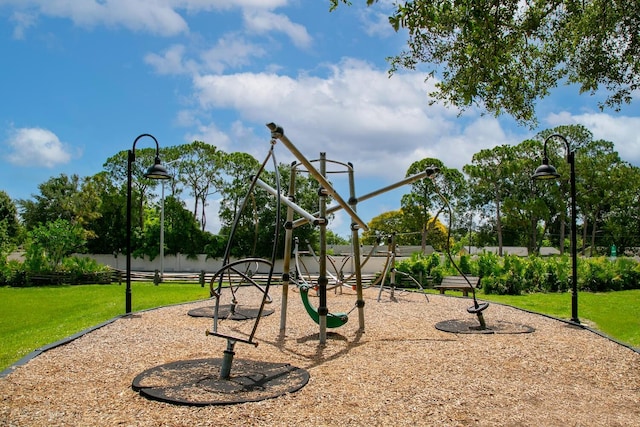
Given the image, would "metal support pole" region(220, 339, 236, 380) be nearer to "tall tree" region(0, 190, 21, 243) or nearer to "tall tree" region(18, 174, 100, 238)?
"tall tree" region(18, 174, 100, 238)

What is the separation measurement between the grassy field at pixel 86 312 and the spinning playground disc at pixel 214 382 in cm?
220

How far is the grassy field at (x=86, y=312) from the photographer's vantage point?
826 cm

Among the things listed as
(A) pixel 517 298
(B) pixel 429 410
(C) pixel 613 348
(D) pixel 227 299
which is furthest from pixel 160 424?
(A) pixel 517 298

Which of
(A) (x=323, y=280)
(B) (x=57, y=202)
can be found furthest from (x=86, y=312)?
(B) (x=57, y=202)

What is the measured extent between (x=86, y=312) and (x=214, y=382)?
8.64 meters

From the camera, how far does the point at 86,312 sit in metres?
12.1

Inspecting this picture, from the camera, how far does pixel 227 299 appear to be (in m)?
12.4

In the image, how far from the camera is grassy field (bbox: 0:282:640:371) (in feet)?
27.1

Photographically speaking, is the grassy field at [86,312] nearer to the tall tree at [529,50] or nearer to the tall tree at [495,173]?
the tall tree at [529,50]

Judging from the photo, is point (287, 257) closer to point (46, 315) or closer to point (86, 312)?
point (86, 312)

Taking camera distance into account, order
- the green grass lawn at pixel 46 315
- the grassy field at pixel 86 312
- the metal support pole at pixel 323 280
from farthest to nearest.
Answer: the grassy field at pixel 86 312 → the green grass lawn at pixel 46 315 → the metal support pole at pixel 323 280

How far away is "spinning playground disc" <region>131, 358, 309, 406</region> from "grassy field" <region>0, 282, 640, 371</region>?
220 centimetres

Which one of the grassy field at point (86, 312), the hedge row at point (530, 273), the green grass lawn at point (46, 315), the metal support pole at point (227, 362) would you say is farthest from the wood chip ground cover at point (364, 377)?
the hedge row at point (530, 273)

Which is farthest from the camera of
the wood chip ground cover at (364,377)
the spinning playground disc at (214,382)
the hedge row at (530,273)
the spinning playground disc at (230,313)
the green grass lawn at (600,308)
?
the hedge row at (530,273)
